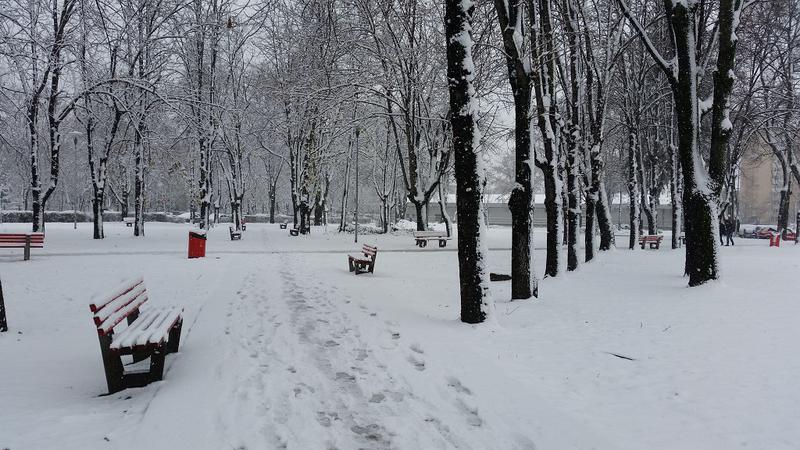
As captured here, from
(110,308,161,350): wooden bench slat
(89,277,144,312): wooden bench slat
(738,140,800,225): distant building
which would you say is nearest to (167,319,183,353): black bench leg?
(110,308,161,350): wooden bench slat

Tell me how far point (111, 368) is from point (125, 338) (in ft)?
1.11

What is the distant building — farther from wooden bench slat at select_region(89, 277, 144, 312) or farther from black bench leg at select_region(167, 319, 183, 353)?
wooden bench slat at select_region(89, 277, 144, 312)

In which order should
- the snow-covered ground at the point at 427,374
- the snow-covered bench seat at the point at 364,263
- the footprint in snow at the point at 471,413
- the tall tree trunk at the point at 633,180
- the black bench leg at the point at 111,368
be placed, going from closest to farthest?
the snow-covered ground at the point at 427,374
the footprint in snow at the point at 471,413
the black bench leg at the point at 111,368
the snow-covered bench seat at the point at 364,263
the tall tree trunk at the point at 633,180

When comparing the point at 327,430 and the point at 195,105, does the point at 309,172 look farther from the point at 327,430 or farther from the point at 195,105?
the point at 327,430

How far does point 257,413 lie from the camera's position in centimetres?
Answer: 391

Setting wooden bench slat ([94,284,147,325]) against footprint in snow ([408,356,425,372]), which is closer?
wooden bench slat ([94,284,147,325])

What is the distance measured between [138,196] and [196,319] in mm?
23503

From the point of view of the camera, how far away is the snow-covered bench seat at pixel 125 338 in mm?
4113

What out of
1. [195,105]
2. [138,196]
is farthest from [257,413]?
[138,196]

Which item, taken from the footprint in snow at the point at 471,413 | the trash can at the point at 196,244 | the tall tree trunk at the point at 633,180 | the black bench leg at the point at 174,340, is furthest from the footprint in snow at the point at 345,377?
the tall tree trunk at the point at 633,180

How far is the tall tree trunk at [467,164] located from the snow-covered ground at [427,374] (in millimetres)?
561

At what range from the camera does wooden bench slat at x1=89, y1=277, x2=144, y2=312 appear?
4.15m

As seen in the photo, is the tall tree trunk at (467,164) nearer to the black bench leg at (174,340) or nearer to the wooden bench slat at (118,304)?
the black bench leg at (174,340)

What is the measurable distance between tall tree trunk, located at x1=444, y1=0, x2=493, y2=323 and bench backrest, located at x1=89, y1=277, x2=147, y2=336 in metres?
4.28
